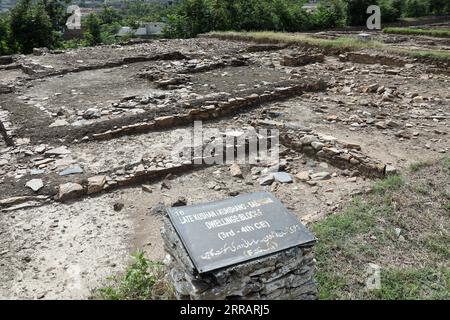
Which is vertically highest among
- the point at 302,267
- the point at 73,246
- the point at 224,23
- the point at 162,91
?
the point at 224,23

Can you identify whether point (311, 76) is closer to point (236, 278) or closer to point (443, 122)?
point (443, 122)

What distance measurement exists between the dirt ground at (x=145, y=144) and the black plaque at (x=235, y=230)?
3.50 feet

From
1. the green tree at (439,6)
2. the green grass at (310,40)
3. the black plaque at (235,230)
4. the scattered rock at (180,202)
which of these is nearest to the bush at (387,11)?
the green tree at (439,6)

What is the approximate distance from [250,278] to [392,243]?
60.2 inches

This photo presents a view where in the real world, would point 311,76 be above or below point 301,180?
above

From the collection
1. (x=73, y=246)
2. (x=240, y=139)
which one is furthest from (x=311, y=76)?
(x=73, y=246)

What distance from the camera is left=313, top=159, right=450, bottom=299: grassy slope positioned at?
2809 millimetres

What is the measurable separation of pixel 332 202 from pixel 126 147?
10.3 ft

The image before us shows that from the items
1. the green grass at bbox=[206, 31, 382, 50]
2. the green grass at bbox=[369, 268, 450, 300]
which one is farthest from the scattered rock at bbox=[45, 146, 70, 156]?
the green grass at bbox=[206, 31, 382, 50]

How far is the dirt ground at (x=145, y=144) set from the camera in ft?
12.1

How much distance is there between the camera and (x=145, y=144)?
5914 millimetres

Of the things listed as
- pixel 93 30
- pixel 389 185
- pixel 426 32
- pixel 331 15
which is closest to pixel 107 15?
pixel 93 30

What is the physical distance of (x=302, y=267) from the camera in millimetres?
2604

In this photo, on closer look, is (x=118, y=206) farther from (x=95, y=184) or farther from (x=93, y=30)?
(x=93, y=30)
